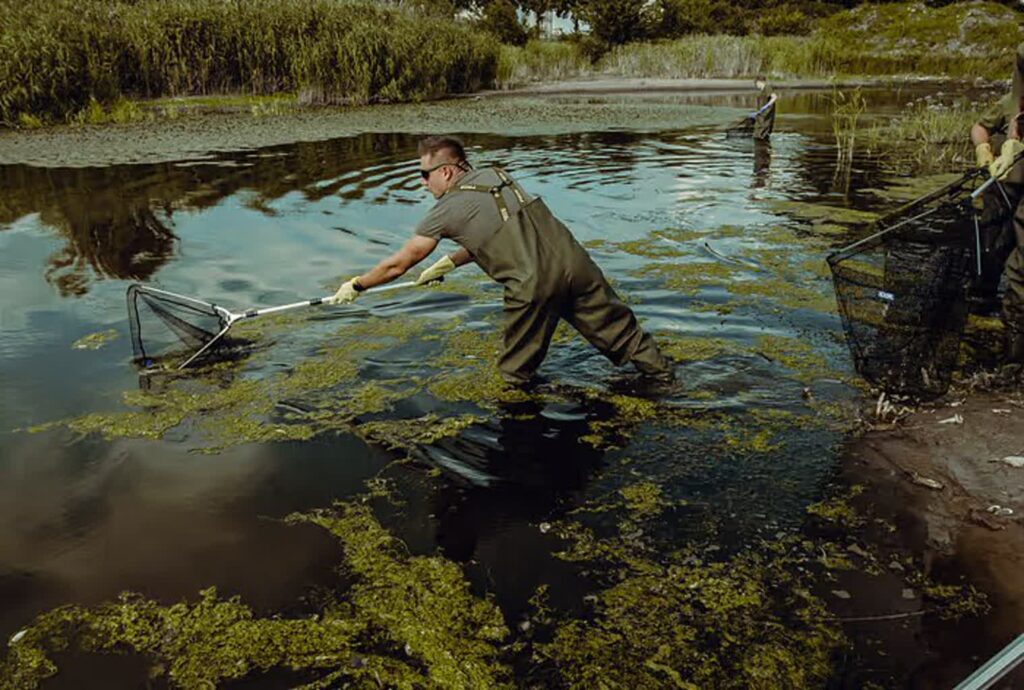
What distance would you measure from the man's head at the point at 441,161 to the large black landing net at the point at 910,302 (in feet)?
7.90

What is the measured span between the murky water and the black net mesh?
0.23m

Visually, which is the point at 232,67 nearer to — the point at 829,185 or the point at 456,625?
the point at 829,185

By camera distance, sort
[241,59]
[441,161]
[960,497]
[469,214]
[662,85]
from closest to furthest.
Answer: [960,497], [469,214], [441,161], [241,59], [662,85]

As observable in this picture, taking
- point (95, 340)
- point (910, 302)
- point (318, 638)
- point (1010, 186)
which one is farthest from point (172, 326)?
point (1010, 186)

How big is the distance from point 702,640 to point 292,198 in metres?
9.92

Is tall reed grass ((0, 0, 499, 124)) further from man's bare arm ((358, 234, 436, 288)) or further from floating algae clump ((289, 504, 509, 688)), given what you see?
floating algae clump ((289, 504, 509, 688))

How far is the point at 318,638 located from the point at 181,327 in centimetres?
331

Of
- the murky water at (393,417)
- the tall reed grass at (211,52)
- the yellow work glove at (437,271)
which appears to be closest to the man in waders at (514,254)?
the yellow work glove at (437,271)

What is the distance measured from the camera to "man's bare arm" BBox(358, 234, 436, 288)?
14.4 feet

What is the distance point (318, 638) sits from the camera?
2814 mm

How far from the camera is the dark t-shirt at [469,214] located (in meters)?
4.29

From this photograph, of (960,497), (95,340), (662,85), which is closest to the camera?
(960,497)

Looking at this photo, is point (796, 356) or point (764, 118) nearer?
point (796, 356)

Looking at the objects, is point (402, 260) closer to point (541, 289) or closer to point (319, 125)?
point (541, 289)
